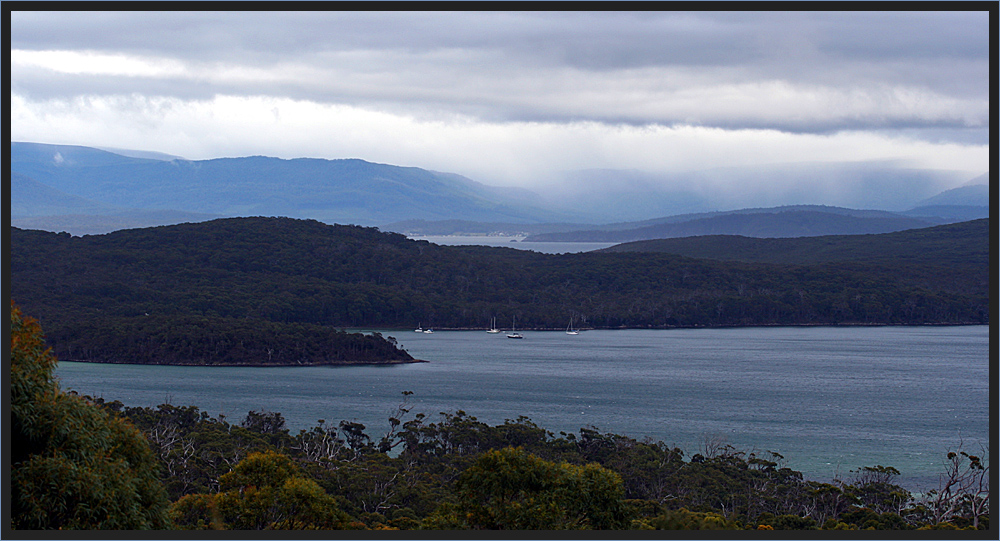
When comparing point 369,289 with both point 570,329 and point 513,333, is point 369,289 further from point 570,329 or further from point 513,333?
point 570,329

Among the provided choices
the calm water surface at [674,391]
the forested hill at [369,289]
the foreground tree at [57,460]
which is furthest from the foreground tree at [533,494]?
the forested hill at [369,289]

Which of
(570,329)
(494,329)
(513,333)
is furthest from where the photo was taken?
(570,329)

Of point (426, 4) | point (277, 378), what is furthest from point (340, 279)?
point (426, 4)

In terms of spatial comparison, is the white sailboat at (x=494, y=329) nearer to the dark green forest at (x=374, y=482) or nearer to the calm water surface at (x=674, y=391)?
the calm water surface at (x=674, y=391)

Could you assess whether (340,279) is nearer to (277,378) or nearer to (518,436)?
(277,378)

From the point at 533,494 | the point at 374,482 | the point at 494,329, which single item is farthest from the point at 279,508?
the point at 494,329

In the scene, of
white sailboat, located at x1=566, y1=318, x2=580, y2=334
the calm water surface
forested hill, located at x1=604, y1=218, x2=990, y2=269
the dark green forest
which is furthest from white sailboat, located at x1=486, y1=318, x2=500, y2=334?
forested hill, located at x1=604, y1=218, x2=990, y2=269
